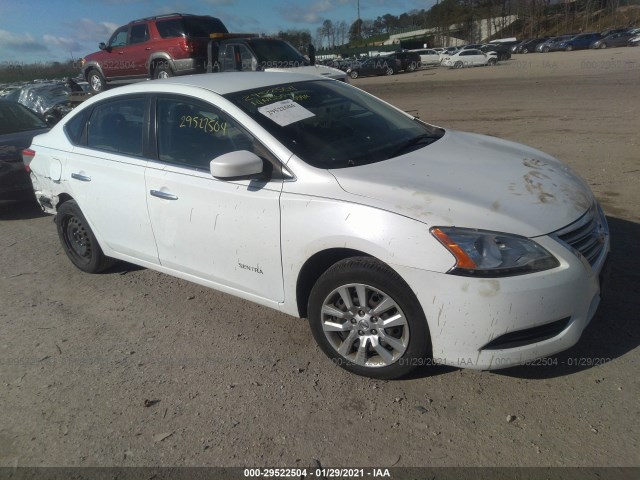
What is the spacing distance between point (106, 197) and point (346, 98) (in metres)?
2.05

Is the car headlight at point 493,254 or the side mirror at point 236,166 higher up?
the side mirror at point 236,166

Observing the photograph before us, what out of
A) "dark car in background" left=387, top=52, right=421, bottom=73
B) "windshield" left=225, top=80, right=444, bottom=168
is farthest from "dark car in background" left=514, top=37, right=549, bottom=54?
"windshield" left=225, top=80, right=444, bottom=168

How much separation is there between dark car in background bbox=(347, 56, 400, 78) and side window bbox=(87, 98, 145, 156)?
39.9 metres

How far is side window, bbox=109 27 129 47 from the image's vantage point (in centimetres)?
1334

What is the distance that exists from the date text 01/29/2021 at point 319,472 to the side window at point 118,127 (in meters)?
2.50

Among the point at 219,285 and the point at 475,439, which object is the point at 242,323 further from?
the point at 475,439

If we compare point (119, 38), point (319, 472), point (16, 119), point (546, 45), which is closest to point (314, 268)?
point (319, 472)

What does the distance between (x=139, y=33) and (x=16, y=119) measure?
19.9 feet

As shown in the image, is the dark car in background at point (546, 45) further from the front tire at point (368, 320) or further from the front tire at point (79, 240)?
the front tire at point (368, 320)

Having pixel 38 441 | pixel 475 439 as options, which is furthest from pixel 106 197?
pixel 475 439

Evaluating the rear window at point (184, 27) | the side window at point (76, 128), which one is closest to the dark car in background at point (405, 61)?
the rear window at point (184, 27)

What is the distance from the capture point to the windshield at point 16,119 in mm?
7566

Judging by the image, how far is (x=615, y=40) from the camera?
49.2 m

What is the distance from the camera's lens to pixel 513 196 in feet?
9.24
